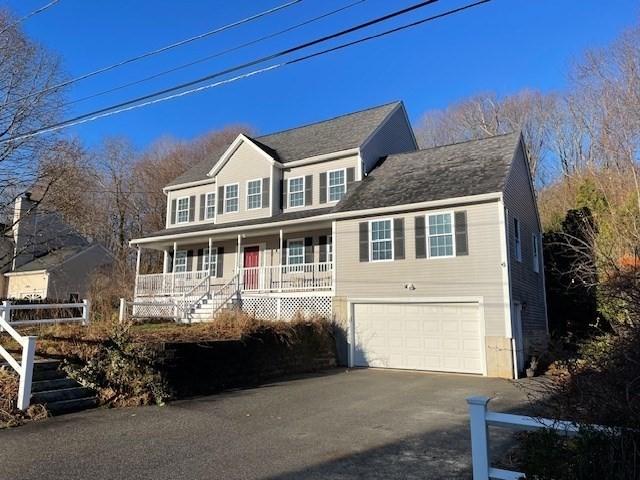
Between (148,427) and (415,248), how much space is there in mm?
10850

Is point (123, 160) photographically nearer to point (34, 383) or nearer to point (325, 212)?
point (325, 212)

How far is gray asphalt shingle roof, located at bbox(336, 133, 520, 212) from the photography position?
1595 centimetres

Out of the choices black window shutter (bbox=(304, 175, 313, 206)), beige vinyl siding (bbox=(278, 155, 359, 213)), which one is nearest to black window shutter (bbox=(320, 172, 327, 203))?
beige vinyl siding (bbox=(278, 155, 359, 213))

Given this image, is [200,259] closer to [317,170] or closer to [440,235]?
[317,170]

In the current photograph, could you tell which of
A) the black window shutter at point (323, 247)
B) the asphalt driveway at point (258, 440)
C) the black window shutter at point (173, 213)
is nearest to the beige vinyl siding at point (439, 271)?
the black window shutter at point (323, 247)

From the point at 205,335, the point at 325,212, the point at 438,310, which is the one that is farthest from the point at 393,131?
the point at 205,335

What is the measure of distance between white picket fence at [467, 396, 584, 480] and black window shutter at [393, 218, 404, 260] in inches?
483

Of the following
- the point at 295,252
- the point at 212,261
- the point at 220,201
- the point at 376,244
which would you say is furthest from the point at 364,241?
the point at 220,201

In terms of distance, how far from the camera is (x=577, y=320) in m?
21.6

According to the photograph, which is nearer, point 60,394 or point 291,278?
point 60,394

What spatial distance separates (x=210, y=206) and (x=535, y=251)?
1558 centimetres

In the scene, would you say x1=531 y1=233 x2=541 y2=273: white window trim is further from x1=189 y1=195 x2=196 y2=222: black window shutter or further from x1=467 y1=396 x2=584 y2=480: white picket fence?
x1=467 y1=396 x2=584 y2=480: white picket fence

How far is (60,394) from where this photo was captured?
8812 mm

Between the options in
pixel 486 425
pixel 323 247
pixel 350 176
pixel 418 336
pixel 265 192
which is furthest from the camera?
pixel 265 192
